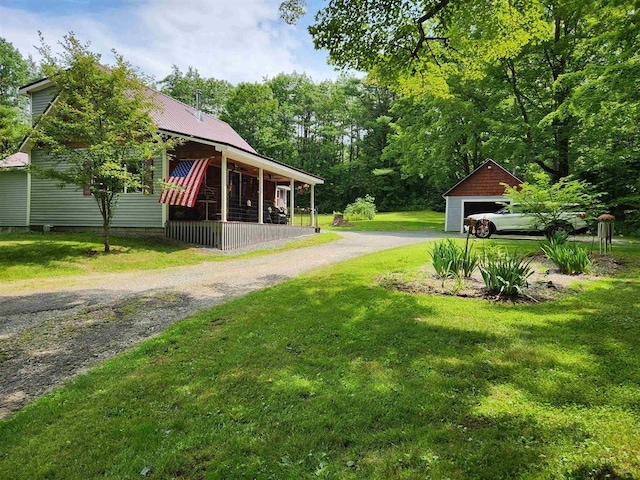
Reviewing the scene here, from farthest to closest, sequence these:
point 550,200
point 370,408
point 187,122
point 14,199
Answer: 1. point 187,122
2. point 14,199
3. point 550,200
4. point 370,408

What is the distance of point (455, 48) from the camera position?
9.38 m

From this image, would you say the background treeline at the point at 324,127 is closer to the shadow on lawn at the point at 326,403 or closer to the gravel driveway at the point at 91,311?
the gravel driveway at the point at 91,311

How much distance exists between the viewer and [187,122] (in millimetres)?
18453

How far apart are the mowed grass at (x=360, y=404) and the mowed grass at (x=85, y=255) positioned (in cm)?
690

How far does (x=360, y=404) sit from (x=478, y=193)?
21525 millimetres

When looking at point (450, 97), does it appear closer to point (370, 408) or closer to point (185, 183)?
point (185, 183)

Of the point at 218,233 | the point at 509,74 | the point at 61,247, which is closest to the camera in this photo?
the point at 61,247

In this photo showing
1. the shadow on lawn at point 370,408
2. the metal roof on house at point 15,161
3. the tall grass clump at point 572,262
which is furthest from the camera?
the metal roof on house at point 15,161

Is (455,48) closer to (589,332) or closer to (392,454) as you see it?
(589,332)

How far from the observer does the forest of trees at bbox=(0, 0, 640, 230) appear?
8.19 metres

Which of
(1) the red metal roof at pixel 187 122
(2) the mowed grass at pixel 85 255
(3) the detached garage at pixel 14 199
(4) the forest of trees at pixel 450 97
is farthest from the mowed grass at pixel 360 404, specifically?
(3) the detached garage at pixel 14 199

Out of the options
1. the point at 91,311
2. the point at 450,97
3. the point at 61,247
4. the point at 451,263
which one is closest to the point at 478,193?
the point at 450,97

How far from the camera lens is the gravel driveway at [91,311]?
13.3 ft

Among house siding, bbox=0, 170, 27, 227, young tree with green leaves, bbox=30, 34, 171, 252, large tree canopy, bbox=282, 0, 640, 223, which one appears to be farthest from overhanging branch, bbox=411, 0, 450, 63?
house siding, bbox=0, 170, 27, 227
